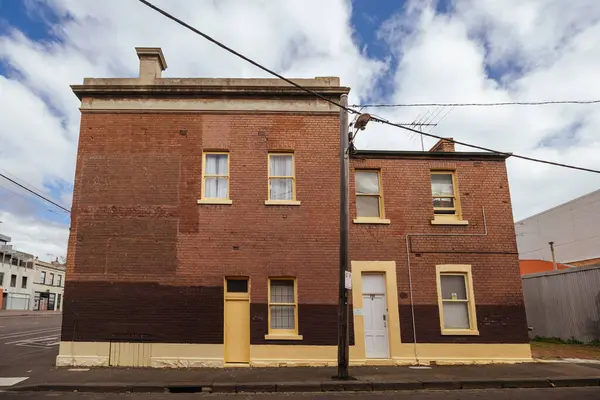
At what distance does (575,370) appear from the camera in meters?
11.8

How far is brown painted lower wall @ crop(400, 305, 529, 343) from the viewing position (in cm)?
1327

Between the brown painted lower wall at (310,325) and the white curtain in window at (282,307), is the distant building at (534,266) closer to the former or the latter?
the brown painted lower wall at (310,325)

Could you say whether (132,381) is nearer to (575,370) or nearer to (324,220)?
(324,220)

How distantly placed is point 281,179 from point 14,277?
60622mm

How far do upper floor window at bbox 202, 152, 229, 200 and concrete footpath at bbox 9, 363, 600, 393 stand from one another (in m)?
4.98

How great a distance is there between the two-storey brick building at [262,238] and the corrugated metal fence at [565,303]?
5.40 meters

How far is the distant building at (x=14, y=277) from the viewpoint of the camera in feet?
189

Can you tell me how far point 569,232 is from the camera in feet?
100

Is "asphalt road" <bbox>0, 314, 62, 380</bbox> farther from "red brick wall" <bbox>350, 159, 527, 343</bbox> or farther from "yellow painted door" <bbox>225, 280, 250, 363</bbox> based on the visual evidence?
"red brick wall" <bbox>350, 159, 527, 343</bbox>

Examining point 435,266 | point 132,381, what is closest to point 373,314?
point 435,266

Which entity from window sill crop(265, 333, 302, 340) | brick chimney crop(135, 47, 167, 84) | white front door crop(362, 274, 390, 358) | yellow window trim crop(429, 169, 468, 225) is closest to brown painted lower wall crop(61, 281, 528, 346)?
window sill crop(265, 333, 302, 340)

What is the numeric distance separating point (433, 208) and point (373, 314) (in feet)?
12.4

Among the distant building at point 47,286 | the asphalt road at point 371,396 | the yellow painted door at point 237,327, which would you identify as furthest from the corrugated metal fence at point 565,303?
the distant building at point 47,286

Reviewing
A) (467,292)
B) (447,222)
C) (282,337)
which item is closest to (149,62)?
(282,337)
